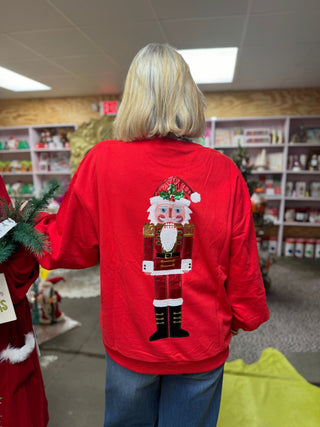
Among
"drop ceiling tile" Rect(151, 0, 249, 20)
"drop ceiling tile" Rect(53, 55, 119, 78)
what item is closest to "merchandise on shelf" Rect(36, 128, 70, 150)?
"drop ceiling tile" Rect(53, 55, 119, 78)

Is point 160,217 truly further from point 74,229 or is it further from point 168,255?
point 74,229

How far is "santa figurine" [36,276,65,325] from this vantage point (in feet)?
8.48

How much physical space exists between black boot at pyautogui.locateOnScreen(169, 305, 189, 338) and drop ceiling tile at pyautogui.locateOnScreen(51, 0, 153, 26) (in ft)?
7.03

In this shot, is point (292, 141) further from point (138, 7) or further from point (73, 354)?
point (73, 354)

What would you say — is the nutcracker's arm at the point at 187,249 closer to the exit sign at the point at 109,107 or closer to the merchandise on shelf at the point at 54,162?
the exit sign at the point at 109,107

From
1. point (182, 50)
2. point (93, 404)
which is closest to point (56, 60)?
point (182, 50)

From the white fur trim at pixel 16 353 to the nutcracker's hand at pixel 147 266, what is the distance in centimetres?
55

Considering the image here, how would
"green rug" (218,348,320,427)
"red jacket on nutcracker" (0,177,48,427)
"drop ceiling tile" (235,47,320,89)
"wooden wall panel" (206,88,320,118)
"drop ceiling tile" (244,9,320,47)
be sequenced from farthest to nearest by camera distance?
"wooden wall panel" (206,88,320,118)
"drop ceiling tile" (235,47,320,89)
"drop ceiling tile" (244,9,320,47)
"green rug" (218,348,320,427)
"red jacket on nutcracker" (0,177,48,427)

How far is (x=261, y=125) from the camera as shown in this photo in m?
4.85

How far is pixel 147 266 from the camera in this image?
2.76 ft

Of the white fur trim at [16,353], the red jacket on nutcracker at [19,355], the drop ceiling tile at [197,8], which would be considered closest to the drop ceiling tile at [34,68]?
the drop ceiling tile at [197,8]

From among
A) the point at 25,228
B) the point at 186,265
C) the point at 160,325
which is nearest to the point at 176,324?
the point at 160,325

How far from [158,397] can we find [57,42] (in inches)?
119

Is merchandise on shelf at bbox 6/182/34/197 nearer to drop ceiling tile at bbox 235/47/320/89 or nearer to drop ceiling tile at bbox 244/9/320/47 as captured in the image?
drop ceiling tile at bbox 235/47/320/89
